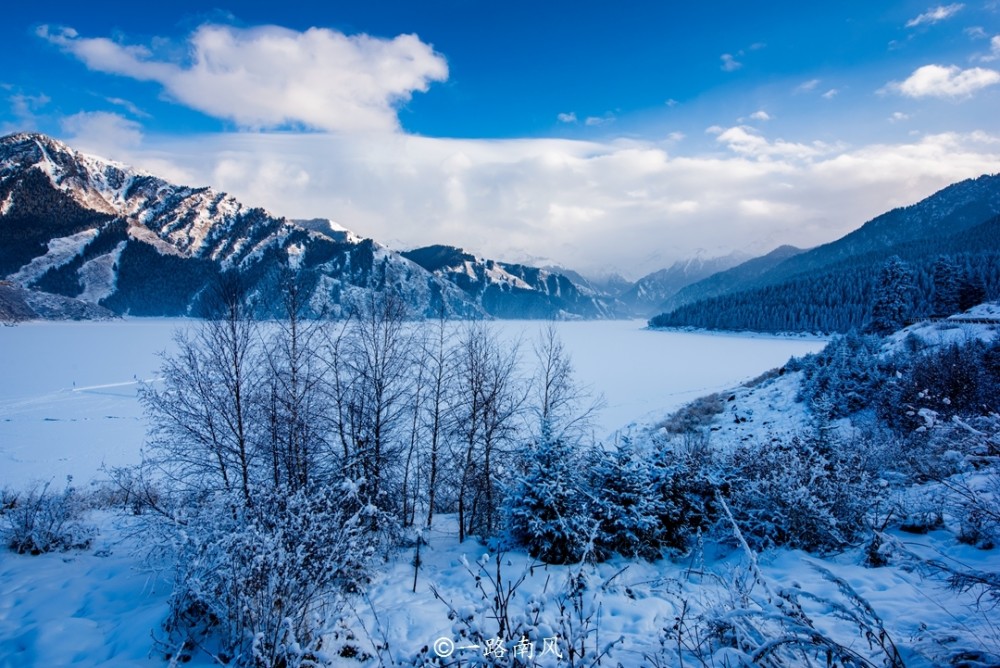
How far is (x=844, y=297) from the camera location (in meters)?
89.6

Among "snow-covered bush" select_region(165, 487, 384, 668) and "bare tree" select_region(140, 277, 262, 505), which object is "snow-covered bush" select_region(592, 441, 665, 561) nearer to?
"snow-covered bush" select_region(165, 487, 384, 668)

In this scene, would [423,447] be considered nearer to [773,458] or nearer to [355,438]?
[355,438]

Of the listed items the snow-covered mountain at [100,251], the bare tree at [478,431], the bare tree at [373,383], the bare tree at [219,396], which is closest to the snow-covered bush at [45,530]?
the bare tree at [219,396]

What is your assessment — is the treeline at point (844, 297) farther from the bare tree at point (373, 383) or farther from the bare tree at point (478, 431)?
the bare tree at point (373, 383)

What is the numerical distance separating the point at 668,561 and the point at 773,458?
3.62 m

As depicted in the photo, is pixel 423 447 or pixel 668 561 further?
pixel 423 447

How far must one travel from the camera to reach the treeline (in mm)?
65812

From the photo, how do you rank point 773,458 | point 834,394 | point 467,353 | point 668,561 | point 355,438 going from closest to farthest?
point 668,561
point 773,458
point 355,438
point 467,353
point 834,394

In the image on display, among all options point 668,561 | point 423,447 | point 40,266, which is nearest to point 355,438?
point 423,447

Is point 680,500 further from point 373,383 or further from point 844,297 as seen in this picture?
point 844,297

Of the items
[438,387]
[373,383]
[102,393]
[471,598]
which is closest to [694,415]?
[438,387]

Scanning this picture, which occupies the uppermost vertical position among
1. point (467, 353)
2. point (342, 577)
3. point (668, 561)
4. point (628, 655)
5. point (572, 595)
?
point (467, 353)

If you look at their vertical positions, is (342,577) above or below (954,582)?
below

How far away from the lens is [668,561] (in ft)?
26.6
